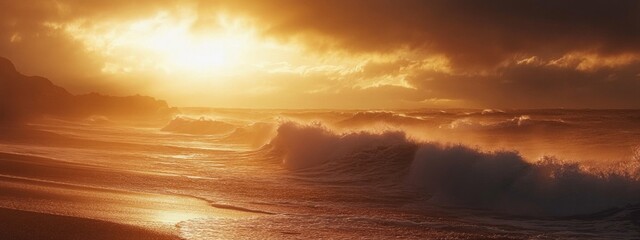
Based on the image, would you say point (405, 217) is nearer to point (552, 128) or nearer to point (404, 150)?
point (404, 150)

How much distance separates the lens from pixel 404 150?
21.9m

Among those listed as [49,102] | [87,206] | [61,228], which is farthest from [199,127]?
[61,228]

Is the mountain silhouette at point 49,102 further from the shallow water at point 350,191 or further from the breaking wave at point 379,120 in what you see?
the shallow water at point 350,191

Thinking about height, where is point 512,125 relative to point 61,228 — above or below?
above

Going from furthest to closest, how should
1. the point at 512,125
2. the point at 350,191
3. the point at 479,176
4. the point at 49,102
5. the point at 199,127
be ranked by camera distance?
the point at 49,102 → the point at 199,127 → the point at 512,125 → the point at 479,176 → the point at 350,191

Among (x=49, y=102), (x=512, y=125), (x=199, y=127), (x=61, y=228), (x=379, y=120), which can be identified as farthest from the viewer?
(x=49, y=102)

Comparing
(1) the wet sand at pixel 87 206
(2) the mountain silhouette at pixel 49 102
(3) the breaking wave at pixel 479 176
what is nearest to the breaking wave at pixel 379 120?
(3) the breaking wave at pixel 479 176

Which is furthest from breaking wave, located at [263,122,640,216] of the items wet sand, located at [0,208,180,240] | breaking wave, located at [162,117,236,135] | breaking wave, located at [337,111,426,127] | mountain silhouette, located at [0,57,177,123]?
mountain silhouette, located at [0,57,177,123]

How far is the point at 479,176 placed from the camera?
52.7 feet

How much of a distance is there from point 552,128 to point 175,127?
3773 centimetres

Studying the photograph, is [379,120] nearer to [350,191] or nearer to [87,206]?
[350,191]

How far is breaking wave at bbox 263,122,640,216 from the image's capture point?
13422 mm

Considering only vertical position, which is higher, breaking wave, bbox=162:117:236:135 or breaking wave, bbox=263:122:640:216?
breaking wave, bbox=162:117:236:135

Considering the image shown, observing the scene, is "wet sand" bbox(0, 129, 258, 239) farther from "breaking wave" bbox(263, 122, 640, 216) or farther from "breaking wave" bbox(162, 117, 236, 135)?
"breaking wave" bbox(162, 117, 236, 135)
